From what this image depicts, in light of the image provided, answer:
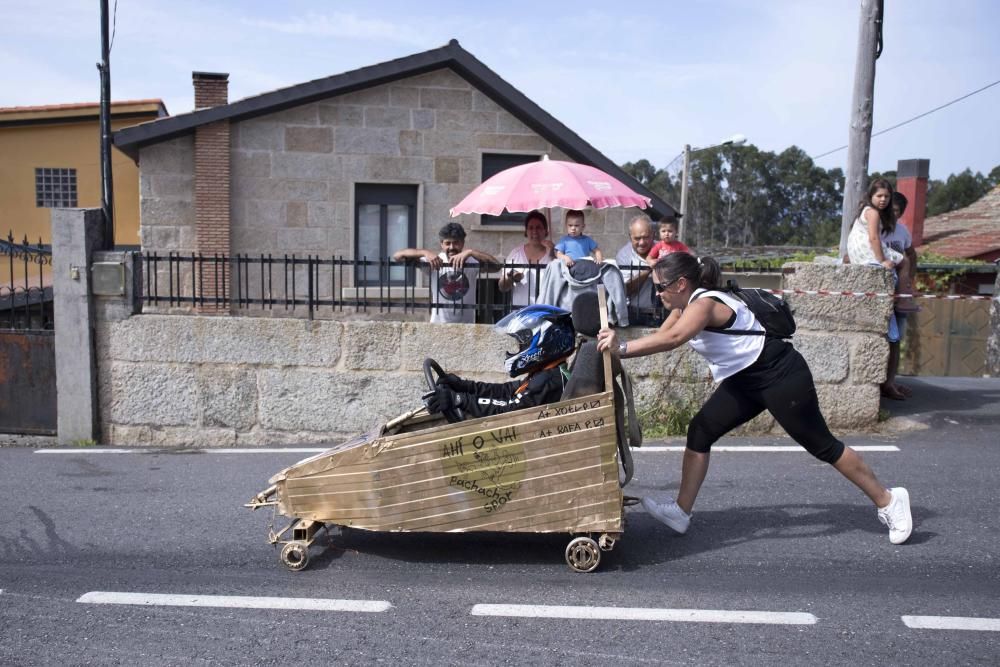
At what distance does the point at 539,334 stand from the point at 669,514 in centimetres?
135

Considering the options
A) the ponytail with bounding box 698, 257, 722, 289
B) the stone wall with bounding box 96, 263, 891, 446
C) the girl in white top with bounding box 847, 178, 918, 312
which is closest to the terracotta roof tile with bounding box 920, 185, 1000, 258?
the girl in white top with bounding box 847, 178, 918, 312

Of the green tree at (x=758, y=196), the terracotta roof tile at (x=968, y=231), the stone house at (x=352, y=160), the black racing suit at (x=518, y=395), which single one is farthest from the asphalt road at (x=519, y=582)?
the green tree at (x=758, y=196)

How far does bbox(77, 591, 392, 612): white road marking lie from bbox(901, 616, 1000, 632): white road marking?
8.07 feet

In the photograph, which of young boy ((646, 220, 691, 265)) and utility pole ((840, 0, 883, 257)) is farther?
utility pole ((840, 0, 883, 257))

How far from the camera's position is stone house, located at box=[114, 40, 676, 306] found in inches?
565

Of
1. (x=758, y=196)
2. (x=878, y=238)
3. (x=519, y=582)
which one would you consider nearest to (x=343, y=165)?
(x=878, y=238)

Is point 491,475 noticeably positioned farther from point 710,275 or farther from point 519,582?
point 710,275

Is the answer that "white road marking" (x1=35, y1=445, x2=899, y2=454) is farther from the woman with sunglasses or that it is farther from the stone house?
the stone house

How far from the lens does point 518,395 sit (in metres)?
5.01

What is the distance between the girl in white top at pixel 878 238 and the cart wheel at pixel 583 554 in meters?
4.93

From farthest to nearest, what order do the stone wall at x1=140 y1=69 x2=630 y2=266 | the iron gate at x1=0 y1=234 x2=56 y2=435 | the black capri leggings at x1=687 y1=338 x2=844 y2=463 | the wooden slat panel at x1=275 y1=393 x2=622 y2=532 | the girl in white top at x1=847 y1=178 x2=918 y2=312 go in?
the stone wall at x1=140 y1=69 x2=630 y2=266
the iron gate at x1=0 y1=234 x2=56 y2=435
the girl in white top at x1=847 y1=178 x2=918 y2=312
the black capri leggings at x1=687 y1=338 x2=844 y2=463
the wooden slat panel at x1=275 y1=393 x2=622 y2=532

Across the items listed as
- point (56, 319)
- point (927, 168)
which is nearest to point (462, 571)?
point (56, 319)

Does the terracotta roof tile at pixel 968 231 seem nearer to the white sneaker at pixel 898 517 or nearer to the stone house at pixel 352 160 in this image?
the stone house at pixel 352 160

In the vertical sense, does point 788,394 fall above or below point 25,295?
below
